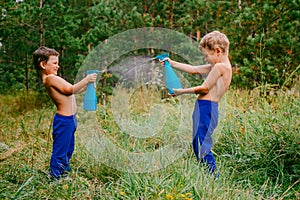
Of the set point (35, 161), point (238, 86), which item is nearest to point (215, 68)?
point (35, 161)

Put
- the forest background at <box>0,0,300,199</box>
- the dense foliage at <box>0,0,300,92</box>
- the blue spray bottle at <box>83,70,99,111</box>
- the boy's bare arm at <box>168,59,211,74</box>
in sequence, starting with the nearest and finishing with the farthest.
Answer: the forest background at <box>0,0,300,199</box>
the blue spray bottle at <box>83,70,99,111</box>
the boy's bare arm at <box>168,59,211,74</box>
the dense foliage at <box>0,0,300,92</box>

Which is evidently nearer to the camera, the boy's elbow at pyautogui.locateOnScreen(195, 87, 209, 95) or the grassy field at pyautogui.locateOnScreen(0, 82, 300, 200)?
the grassy field at pyautogui.locateOnScreen(0, 82, 300, 200)

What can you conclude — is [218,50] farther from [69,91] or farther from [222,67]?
[69,91]

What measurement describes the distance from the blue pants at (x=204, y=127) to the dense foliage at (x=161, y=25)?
3495 millimetres

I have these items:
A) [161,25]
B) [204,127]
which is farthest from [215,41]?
[161,25]

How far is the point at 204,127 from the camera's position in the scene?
11.1 feet

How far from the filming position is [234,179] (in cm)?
359

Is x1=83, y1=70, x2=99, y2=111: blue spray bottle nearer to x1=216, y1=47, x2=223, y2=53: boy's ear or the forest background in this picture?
the forest background

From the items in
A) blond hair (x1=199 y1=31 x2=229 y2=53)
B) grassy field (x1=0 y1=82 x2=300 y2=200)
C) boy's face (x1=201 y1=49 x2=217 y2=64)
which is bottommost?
grassy field (x1=0 y1=82 x2=300 y2=200)

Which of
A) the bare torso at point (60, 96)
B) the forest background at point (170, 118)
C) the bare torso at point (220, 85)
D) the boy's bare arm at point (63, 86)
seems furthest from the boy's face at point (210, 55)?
the bare torso at point (60, 96)

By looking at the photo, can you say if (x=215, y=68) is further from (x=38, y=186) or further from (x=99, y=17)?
(x=99, y=17)

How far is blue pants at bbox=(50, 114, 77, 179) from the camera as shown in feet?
11.1

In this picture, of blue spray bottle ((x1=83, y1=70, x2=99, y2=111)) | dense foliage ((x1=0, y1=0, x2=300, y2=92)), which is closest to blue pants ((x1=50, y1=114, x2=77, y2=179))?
blue spray bottle ((x1=83, y1=70, x2=99, y2=111))

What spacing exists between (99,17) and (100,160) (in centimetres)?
568
